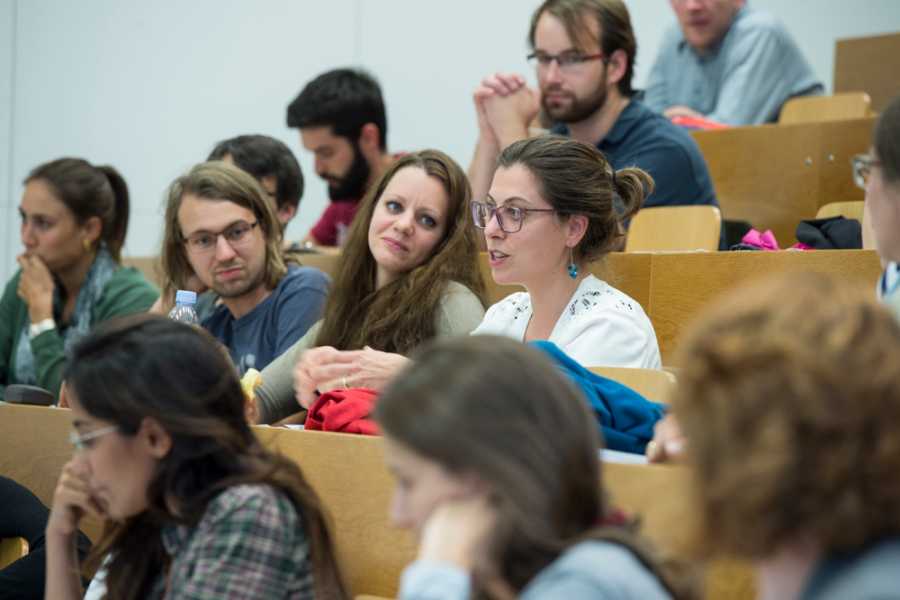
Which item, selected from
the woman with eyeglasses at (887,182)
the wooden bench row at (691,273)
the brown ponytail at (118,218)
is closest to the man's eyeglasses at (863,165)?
the woman with eyeglasses at (887,182)

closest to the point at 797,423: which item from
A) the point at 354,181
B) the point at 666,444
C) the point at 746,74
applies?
the point at 666,444

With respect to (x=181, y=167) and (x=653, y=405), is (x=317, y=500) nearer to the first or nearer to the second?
(x=653, y=405)

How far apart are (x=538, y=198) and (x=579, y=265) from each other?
0.16m

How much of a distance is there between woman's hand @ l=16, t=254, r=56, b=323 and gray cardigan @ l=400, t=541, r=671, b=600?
2.64 m

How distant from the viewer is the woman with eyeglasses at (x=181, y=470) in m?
1.50

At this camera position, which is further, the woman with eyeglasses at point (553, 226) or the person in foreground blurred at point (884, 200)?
the woman with eyeglasses at point (553, 226)

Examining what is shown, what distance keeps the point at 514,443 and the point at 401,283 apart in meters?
1.54

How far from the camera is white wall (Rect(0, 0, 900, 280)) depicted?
5750 mm

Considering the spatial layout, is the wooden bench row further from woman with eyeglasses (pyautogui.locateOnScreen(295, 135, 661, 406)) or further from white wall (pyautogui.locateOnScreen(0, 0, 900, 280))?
white wall (pyautogui.locateOnScreen(0, 0, 900, 280))

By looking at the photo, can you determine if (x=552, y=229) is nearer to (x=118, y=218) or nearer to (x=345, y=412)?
(x=345, y=412)

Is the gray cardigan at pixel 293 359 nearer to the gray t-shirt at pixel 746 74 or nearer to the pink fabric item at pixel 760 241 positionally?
the pink fabric item at pixel 760 241

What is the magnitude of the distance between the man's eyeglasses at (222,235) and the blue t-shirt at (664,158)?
102 cm

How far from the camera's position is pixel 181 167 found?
584 cm

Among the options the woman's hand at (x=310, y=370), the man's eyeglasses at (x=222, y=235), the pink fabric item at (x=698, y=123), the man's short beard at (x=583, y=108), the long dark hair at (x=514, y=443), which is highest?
the man's short beard at (x=583, y=108)
